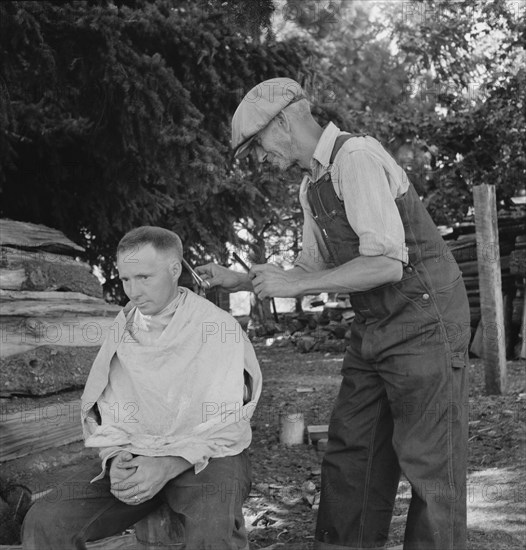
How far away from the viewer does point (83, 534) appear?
214 centimetres

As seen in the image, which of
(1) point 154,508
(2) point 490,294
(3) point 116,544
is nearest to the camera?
(1) point 154,508

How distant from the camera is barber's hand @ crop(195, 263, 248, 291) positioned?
2676 millimetres

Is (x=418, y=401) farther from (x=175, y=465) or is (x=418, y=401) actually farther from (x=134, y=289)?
(x=134, y=289)

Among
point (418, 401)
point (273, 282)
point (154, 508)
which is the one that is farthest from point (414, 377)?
point (154, 508)

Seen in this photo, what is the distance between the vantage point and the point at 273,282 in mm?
2389

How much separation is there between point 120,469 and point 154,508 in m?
0.23

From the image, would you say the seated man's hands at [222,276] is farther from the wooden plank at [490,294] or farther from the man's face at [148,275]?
the wooden plank at [490,294]

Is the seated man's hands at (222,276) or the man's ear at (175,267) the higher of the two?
the man's ear at (175,267)

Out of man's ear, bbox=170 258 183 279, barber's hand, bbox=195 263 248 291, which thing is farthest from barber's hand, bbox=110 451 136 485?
barber's hand, bbox=195 263 248 291

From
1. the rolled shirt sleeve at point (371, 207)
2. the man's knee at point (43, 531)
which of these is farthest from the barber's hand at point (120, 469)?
the rolled shirt sleeve at point (371, 207)

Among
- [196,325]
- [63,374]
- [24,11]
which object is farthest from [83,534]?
[24,11]

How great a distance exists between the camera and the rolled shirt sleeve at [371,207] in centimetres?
219

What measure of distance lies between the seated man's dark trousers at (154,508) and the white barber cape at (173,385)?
0.29 feet

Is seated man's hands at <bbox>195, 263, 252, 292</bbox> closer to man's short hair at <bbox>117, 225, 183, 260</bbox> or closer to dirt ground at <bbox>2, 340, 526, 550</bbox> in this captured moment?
man's short hair at <bbox>117, 225, 183, 260</bbox>
